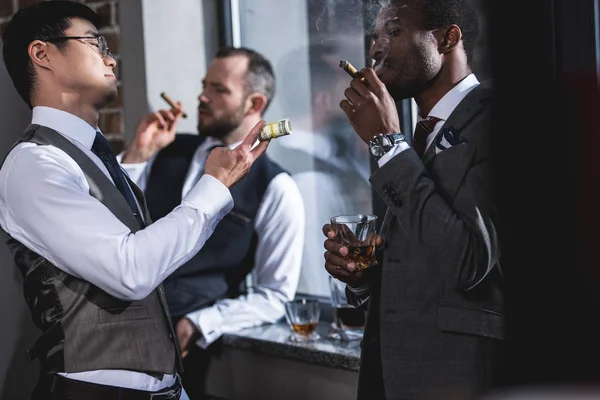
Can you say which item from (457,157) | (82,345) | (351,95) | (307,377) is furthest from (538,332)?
(307,377)

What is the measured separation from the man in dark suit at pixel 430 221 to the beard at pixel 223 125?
974 millimetres

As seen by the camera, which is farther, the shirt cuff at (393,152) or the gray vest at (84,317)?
the gray vest at (84,317)

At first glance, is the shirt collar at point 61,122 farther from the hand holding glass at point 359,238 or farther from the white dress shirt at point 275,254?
the white dress shirt at point 275,254

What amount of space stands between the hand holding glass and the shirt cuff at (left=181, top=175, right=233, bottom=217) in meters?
0.22

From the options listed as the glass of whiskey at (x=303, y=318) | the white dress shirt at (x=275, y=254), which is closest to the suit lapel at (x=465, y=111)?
the glass of whiskey at (x=303, y=318)

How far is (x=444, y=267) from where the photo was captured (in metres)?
1.27

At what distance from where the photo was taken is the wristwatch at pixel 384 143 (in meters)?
1.30

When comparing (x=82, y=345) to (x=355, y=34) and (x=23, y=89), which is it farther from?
(x=355, y=34)

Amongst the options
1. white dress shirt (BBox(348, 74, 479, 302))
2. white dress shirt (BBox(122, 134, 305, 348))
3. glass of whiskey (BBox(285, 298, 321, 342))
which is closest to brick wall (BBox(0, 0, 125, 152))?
white dress shirt (BBox(122, 134, 305, 348))

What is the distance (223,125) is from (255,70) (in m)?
0.19

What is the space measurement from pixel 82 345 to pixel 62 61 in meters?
0.55

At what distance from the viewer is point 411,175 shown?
1.25 meters

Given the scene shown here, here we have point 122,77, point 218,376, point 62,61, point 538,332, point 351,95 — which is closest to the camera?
point 538,332

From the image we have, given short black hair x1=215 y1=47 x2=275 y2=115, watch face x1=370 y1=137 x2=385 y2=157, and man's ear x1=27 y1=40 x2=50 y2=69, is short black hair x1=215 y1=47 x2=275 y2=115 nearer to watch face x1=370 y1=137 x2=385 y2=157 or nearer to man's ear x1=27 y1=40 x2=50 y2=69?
man's ear x1=27 y1=40 x2=50 y2=69
